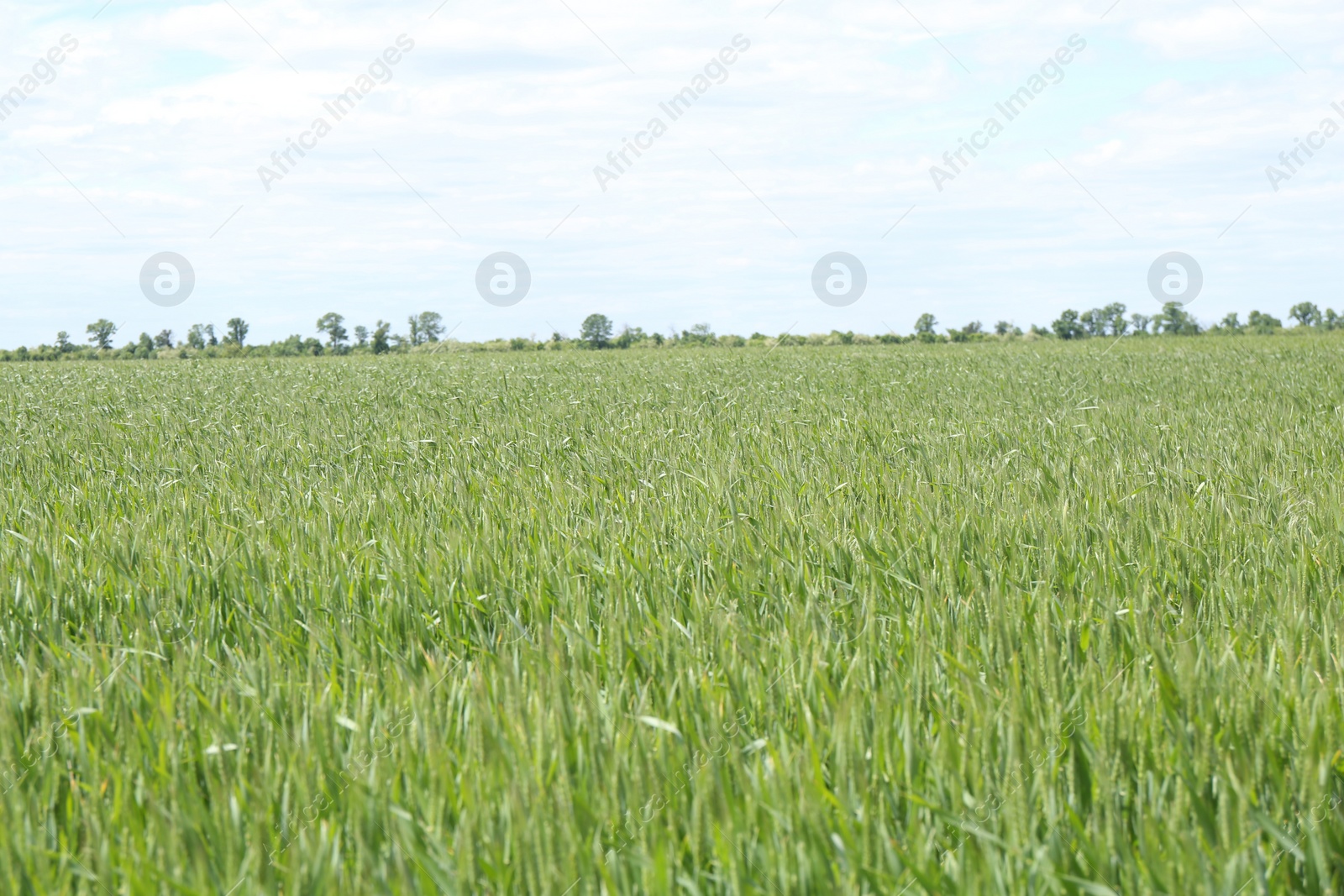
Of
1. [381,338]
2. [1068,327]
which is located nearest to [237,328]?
[381,338]

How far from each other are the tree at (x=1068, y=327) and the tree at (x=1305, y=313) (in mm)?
14248

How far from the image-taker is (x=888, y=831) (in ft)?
5.68

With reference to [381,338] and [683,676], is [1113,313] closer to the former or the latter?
[381,338]

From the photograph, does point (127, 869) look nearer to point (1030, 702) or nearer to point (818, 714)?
point (818, 714)

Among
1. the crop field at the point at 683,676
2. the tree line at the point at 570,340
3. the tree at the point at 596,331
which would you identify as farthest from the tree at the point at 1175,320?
the crop field at the point at 683,676

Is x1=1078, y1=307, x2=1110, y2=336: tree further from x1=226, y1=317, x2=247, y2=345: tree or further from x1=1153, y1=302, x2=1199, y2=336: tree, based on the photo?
x1=226, y1=317, x2=247, y2=345: tree

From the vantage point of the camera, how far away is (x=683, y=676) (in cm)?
226

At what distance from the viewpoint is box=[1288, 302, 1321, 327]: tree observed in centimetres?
6128

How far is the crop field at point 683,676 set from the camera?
5.18 ft

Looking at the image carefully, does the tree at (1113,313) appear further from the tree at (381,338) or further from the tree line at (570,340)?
the tree at (381,338)

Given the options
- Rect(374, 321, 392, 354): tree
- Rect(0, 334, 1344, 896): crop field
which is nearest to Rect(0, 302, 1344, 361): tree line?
Rect(374, 321, 392, 354): tree

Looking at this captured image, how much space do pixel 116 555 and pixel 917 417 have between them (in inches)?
270

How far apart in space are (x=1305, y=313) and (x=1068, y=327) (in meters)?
25.4

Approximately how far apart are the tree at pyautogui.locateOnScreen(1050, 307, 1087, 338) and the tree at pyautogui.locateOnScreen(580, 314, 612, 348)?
75.8 feet
